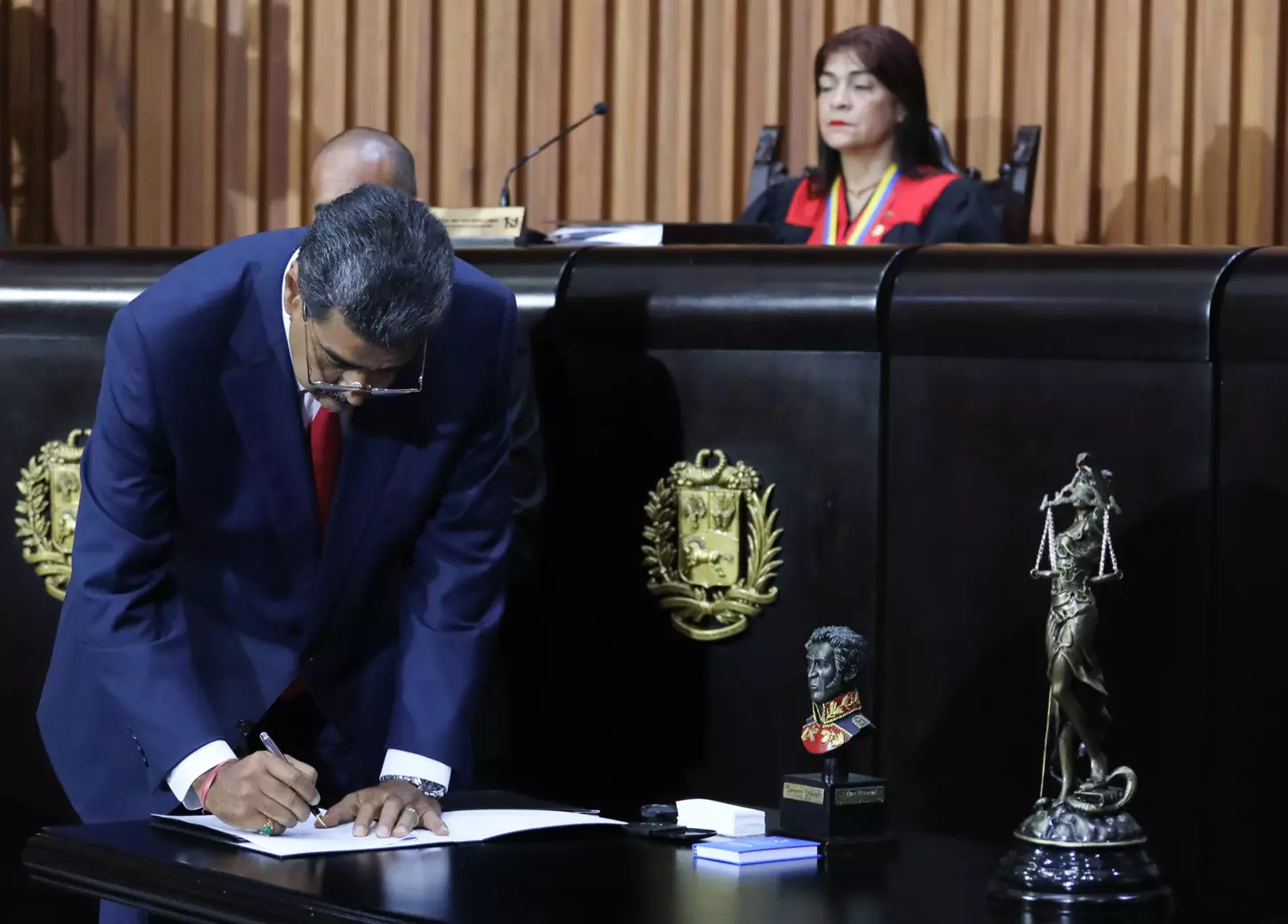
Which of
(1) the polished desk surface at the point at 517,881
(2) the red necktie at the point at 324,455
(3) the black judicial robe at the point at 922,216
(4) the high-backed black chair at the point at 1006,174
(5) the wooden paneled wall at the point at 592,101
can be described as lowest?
(1) the polished desk surface at the point at 517,881

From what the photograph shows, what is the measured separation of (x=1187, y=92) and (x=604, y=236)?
192 centimetres

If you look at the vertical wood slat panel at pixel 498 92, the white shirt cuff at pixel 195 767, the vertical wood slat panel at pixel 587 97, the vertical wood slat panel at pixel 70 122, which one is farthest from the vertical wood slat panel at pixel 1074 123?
the white shirt cuff at pixel 195 767

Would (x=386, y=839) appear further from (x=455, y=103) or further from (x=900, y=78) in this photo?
(x=455, y=103)

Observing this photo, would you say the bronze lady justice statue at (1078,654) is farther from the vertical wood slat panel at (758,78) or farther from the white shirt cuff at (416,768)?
the vertical wood slat panel at (758,78)

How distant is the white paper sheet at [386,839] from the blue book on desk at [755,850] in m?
0.19

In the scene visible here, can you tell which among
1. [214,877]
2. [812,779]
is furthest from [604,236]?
A: [214,877]

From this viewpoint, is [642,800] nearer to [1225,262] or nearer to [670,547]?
[670,547]

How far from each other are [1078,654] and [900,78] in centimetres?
275

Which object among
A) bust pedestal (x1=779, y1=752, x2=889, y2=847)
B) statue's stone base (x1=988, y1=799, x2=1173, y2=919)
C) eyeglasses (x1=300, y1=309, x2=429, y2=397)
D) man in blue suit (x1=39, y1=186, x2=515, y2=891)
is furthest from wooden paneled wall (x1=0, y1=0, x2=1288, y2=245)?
statue's stone base (x1=988, y1=799, x2=1173, y2=919)

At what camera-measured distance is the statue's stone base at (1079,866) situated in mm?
1927

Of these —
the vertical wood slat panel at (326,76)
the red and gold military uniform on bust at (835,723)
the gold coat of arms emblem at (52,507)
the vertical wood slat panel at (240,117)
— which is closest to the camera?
the red and gold military uniform on bust at (835,723)

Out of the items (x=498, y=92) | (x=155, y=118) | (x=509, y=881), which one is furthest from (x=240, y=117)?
(x=509, y=881)

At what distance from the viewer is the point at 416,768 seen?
2623mm

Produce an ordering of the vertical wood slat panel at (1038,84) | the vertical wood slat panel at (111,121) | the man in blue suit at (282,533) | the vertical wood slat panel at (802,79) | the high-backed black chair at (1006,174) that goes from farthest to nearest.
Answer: the vertical wood slat panel at (111,121) → the vertical wood slat panel at (802,79) → the vertical wood slat panel at (1038,84) → the high-backed black chair at (1006,174) → the man in blue suit at (282,533)
